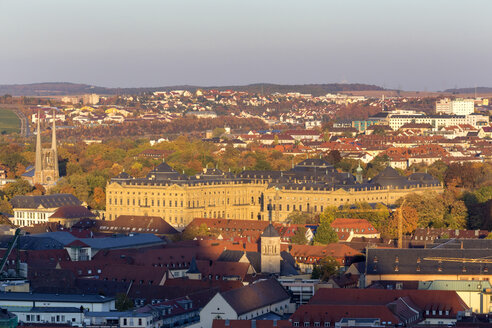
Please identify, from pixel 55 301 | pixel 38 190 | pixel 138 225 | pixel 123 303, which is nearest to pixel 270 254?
pixel 123 303

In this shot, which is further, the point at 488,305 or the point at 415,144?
the point at 415,144

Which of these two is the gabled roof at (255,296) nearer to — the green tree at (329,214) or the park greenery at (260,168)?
the park greenery at (260,168)

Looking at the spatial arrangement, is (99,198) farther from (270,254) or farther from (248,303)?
(248,303)

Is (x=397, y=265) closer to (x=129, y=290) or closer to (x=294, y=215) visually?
(x=129, y=290)

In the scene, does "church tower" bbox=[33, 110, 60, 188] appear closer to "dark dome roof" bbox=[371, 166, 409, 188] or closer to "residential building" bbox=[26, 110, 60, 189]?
"residential building" bbox=[26, 110, 60, 189]

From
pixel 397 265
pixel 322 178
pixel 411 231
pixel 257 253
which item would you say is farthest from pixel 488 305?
pixel 322 178

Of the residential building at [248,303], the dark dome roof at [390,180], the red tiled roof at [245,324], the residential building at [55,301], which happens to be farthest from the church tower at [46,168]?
the red tiled roof at [245,324]
